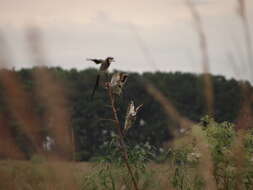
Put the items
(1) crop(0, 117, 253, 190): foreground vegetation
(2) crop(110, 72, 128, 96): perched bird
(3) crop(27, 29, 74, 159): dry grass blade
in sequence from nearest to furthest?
1. (3) crop(27, 29, 74, 159): dry grass blade
2. (2) crop(110, 72, 128, 96): perched bird
3. (1) crop(0, 117, 253, 190): foreground vegetation

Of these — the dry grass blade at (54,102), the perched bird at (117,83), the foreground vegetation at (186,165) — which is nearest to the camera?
the dry grass blade at (54,102)

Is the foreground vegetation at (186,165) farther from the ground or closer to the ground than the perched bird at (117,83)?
closer to the ground

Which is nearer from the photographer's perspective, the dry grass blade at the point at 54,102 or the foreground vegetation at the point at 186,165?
the dry grass blade at the point at 54,102

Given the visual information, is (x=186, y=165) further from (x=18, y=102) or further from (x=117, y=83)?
(x=18, y=102)

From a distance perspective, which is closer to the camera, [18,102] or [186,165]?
[18,102]

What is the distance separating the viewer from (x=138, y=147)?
4.41m

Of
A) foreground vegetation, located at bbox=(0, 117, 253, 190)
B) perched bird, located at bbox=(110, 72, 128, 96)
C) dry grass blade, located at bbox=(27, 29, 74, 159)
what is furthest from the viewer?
foreground vegetation, located at bbox=(0, 117, 253, 190)

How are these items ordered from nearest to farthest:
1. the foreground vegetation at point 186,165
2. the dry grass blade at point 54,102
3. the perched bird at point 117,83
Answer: the dry grass blade at point 54,102, the perched bird at point 117,83, the foreground vegetation at point 186,165

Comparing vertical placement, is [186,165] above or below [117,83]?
below

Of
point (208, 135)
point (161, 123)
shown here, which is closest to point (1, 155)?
point (208, 135)

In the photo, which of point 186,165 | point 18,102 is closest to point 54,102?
point 18,102

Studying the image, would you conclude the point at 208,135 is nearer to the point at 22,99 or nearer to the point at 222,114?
the point at 22,99

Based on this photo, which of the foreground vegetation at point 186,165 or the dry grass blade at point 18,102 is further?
the foreground vegetation at point 186,165

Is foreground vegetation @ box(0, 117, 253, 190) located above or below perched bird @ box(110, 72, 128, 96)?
below
